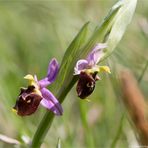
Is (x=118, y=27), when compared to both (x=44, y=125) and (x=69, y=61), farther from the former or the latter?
(x=44, y=125)

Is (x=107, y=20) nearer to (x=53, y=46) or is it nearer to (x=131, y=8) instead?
(x=131, y=8)

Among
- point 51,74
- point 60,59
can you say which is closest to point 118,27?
point 51,74

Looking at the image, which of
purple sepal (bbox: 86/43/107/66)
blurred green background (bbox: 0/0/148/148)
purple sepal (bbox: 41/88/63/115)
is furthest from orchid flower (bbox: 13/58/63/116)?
blurred green background (bbox: 0/0/148/148)

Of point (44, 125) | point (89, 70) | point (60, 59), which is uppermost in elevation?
point (89, 70)

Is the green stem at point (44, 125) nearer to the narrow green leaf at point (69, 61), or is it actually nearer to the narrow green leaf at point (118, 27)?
the narrow green leaf at point (69, 61)

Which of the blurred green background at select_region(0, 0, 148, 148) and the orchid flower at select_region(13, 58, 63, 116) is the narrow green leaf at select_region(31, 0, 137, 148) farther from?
the blurred green background at select_region(0, 0, 148, 148)

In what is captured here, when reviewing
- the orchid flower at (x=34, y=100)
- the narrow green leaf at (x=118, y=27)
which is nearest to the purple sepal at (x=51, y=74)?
the orchid flower at (x=34, y=100)
